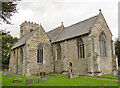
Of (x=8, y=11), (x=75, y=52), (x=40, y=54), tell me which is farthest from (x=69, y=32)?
(x=8, y=11)

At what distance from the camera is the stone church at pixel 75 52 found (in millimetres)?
24297

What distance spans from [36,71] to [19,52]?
27.8 ft

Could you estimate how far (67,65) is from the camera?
28375 mm

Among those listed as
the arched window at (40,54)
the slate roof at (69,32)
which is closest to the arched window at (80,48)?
the slate roof at (69,32)

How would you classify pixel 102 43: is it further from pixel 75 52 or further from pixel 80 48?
pixel 75 52

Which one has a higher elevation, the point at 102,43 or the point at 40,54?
the point at 102,43

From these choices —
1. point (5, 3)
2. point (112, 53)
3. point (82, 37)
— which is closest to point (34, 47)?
point (82, 37)

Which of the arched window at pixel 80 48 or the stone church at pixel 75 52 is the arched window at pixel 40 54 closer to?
the stone church at pixel 75 52

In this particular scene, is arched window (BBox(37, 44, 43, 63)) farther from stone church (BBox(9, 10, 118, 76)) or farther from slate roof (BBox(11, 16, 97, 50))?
slate roof (BBox(11, 16, 97, 50))

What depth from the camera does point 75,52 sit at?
90.0 ft

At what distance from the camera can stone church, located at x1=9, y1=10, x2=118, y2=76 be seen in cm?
2430

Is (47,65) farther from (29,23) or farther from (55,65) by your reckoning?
(29,23)

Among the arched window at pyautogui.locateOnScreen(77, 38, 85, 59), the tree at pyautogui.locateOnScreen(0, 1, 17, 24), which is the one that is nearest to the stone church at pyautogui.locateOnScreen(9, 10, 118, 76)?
the arched window at pyautogui.locateOnScreen(77, 38, 85, 59)

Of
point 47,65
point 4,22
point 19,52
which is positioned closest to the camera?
point 4,22
